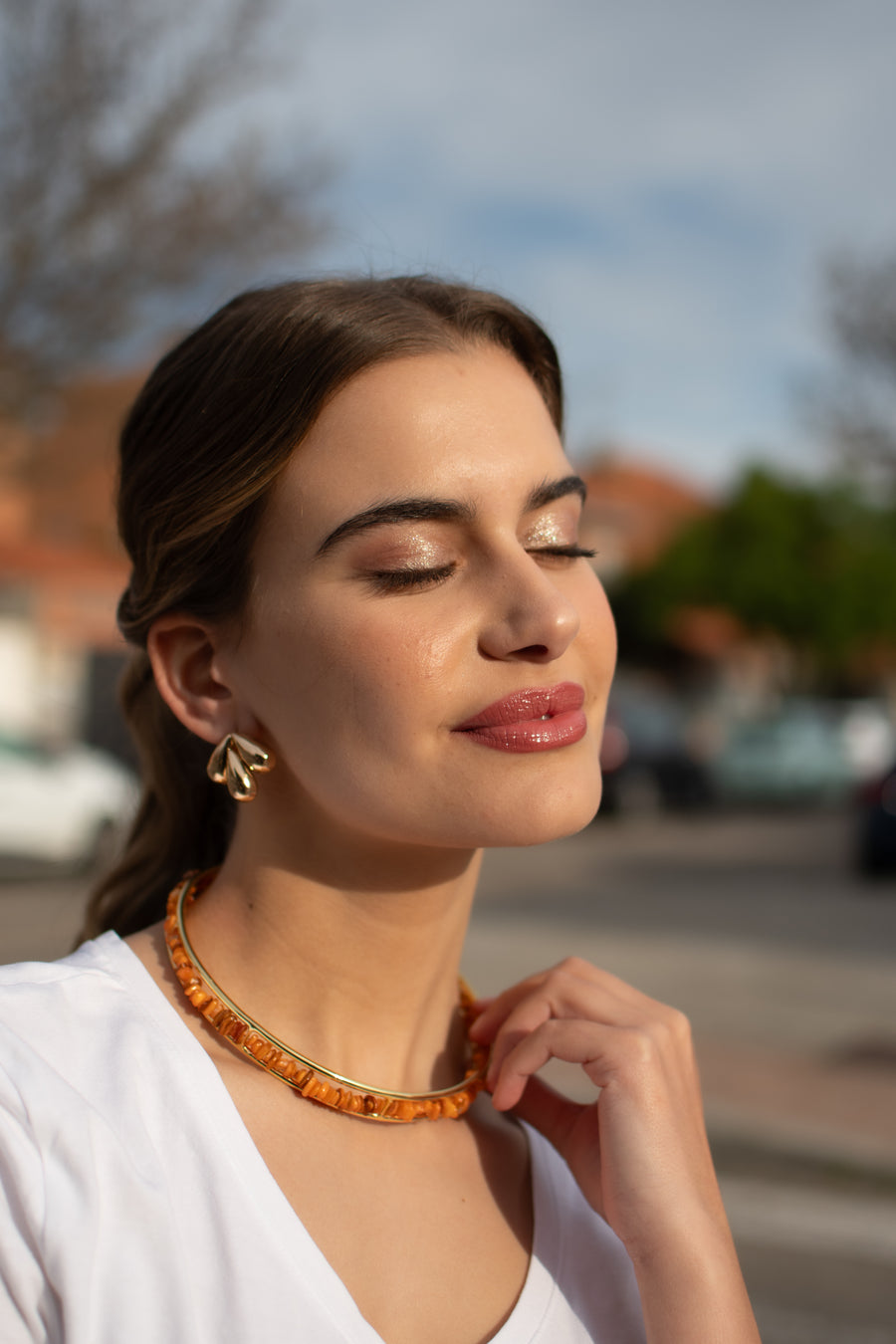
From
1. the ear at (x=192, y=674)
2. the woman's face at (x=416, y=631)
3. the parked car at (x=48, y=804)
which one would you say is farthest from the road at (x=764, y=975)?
the woman's face at (x=416, y=631)

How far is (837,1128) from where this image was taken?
516 cm

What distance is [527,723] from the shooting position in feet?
5.01

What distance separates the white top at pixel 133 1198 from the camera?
121 centimetres

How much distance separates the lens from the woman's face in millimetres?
1494

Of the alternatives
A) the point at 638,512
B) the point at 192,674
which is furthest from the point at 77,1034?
the point at 638,512

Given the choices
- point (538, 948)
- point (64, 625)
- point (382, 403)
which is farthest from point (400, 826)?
point (64, 625)

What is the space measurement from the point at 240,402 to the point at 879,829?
41.6ft

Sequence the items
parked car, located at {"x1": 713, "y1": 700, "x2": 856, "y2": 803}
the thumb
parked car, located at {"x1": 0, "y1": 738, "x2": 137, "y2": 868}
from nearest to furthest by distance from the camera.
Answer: the thumb, parked car, located at {"x1": 0, "y1": 738, "x2": 137, "y2": 868}, parked car, located at {"x1": 713, "y1": 700, "x2": 856, "y2": 803}

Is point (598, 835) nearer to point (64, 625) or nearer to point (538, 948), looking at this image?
point (538, 948)

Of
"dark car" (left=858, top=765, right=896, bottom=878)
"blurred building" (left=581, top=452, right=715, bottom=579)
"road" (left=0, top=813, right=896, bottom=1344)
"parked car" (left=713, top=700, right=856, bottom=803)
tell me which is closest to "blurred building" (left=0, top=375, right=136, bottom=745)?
"road" (left=0, top=813, right=896, bottom=1344)

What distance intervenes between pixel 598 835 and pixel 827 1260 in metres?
12.8

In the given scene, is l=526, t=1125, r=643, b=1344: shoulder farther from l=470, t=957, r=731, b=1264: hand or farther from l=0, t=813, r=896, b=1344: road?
l=0, t=813, r=896, b=1344: road

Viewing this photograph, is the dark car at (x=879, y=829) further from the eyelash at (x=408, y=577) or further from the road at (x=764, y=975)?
the eyelash at (x=408, y=577)

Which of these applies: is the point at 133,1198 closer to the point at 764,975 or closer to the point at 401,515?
the point at 401,515
